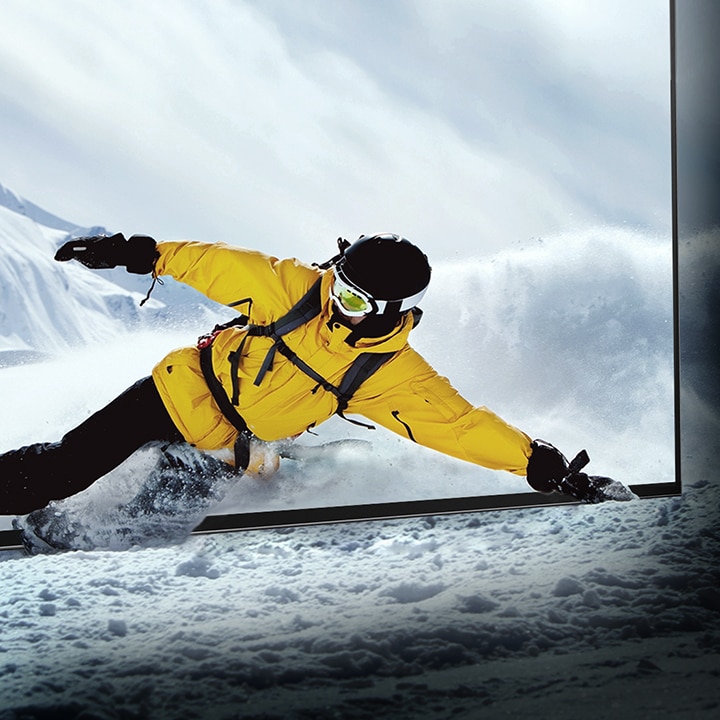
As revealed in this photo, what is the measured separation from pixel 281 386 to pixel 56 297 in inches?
28.7

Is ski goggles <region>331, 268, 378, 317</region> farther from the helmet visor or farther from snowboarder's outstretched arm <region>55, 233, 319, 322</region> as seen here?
snowboarder's outstretched arm <region>55, 233, 319, 322</region>

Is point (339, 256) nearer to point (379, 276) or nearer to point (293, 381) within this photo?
point (379, 276)

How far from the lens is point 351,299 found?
2.10 metres

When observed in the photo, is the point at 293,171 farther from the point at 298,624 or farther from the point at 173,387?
the point at 298,624

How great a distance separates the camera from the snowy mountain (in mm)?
2287

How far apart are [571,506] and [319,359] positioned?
115 cm

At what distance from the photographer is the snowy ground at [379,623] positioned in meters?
1.55

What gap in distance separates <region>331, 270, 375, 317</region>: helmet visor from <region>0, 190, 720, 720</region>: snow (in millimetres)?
543

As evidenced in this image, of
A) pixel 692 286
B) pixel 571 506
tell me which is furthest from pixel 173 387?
pixel 692 286

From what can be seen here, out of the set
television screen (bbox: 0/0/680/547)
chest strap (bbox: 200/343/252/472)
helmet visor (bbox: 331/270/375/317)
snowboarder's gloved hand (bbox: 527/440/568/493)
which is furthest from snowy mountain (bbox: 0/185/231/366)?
snowboarder's gloved hand (bbox: 527/440/568/493)

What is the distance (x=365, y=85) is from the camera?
2562 millimetres

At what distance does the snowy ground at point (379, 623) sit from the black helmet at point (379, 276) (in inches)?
29.7

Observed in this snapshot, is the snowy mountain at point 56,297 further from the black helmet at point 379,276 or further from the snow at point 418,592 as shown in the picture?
the black helmet at point 379,276

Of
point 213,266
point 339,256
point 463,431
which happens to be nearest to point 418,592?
point 463,431
